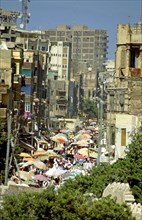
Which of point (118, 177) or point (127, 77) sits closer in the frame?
point (118, 177)

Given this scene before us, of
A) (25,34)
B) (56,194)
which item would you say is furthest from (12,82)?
(25,34)

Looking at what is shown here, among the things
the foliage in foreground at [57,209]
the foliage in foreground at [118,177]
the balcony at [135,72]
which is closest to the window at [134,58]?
the balcony at [135,72]

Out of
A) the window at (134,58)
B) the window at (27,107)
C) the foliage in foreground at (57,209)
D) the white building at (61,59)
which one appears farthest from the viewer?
the white building at (61,59)

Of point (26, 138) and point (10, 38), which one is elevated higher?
point (10, 38)

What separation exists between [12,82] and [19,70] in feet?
29.1

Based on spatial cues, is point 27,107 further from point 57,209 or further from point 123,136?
point 57,209

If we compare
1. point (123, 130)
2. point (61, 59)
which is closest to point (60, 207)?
point (123, 130)

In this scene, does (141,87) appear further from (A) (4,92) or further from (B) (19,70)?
(B) (19,70)

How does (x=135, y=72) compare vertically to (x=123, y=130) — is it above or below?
above

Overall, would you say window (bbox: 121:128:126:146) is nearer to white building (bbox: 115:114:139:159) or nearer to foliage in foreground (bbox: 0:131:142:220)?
white building (bbox: 115:114:139:159)

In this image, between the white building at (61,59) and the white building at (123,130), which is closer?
the white building at (123,130)

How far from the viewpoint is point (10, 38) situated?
93.6 meters

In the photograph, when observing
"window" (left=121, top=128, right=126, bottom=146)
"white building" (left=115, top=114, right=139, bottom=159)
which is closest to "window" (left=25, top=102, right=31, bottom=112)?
"white building" (left=115, top=114, right=139, bottom=159)

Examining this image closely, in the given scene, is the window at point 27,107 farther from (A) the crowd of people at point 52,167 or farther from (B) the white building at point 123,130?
(B) the white building at point 123,130
